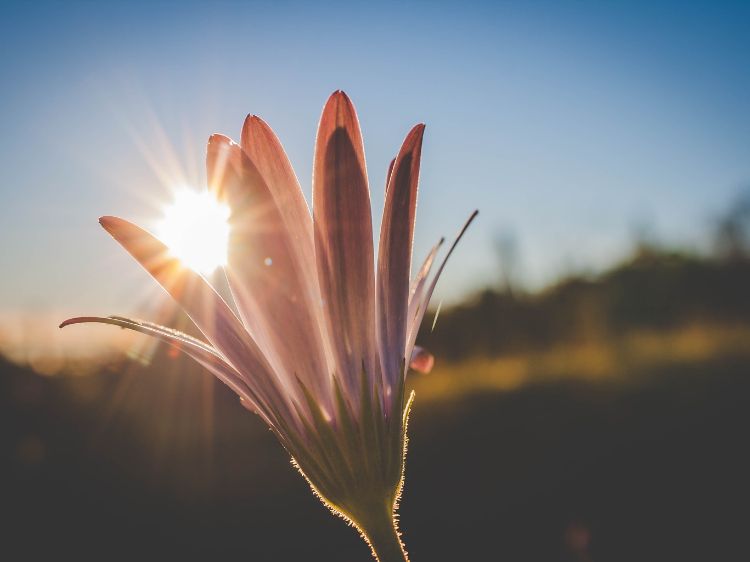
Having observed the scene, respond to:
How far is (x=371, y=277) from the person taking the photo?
48cm

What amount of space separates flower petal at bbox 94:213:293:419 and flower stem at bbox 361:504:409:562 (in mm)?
126

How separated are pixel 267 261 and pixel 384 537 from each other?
9.3 inches

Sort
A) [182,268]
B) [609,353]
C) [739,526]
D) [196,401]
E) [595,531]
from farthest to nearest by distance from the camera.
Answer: [609,353] < [196,401] < [595,531] < [739,526] < [182,268]

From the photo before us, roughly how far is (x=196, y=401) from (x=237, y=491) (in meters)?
1.22

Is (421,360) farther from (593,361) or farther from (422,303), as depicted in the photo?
(593,361)

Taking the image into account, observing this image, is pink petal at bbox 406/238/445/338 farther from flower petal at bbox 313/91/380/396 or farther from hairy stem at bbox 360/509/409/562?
hairy stem at bbox 360/509/409/562

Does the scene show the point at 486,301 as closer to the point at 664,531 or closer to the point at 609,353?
the point at 609,353

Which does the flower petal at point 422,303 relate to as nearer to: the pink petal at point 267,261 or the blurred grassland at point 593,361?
the pink petal at point 267,261

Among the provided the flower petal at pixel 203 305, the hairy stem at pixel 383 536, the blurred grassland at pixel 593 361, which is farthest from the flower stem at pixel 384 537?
the blurred grassland at pixel 593 361

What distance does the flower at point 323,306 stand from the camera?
1.54ft

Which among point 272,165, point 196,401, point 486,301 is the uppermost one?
point 486,301

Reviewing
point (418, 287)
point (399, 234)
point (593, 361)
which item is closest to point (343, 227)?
point (399, 234)

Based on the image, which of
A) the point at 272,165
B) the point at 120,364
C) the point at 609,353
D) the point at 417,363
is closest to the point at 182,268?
the point at 272,165

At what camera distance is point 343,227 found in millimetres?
462
